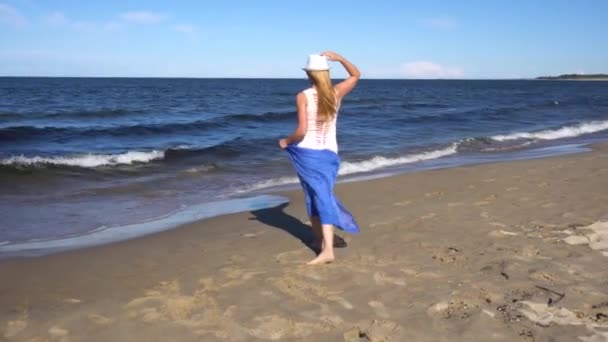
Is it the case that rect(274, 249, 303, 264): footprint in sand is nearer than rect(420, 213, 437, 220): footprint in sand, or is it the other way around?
rect(274, 249, 303, 264): footprint in sand

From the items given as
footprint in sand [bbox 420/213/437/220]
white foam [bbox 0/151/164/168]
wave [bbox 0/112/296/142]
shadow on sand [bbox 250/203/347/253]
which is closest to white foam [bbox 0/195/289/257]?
shadow on sand [bbox 250/203/347/253]

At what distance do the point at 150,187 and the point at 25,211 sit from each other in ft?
7.39

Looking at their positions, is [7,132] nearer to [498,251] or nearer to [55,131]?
[55,131]

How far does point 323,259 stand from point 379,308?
3.22 feet

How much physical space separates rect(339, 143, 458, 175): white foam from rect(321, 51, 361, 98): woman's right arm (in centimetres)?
605

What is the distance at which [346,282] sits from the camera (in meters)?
3.96

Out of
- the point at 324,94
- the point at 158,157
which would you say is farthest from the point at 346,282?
the point at 158,157

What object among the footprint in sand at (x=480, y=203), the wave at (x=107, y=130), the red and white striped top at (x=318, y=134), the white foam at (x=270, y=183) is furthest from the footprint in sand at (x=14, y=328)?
the wave at (x=107, y=130)

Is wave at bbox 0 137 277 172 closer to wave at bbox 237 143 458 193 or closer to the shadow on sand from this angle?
wave at bbox 237 143 458 193

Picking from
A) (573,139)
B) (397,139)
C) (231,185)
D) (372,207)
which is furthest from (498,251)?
(573,139)

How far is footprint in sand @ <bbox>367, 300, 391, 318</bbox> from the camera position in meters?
3.38

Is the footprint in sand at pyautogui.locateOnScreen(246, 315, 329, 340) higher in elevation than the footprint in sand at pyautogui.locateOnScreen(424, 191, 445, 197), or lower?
lower

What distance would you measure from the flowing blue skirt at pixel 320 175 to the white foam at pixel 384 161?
19.3 ft

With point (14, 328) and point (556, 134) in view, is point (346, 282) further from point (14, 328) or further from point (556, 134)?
point (556, 134)
